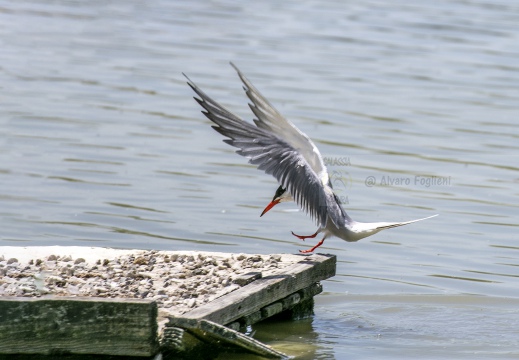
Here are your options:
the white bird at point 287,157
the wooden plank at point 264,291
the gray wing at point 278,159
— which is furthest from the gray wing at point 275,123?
the wooden plank at point 264,291

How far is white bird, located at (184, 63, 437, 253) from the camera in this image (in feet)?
23.8

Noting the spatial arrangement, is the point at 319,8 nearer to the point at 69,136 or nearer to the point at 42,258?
the point at 69,136

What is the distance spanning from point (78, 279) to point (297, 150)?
5.31 feet

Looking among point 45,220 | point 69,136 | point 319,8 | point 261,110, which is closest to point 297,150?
point 261,110

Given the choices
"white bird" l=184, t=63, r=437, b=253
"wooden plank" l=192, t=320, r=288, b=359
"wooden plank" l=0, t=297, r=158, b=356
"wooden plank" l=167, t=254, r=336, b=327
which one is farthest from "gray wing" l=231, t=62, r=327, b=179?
"wooden plank" l=0, t=297, r=158, b=356

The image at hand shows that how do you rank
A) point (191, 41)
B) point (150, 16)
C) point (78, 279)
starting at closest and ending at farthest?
point (78, 279), point (191, 41), point (150, 16)

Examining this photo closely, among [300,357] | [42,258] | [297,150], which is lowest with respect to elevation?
[300,357]

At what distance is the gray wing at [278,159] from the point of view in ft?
23.8

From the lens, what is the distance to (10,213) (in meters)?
10.7

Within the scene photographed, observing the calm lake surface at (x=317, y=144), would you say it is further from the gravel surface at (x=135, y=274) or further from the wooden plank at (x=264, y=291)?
the gravel surface at (x=135, y=274)

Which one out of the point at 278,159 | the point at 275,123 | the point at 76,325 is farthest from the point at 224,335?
the point at 275,123

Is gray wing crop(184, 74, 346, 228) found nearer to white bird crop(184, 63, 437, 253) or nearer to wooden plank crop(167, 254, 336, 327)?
white bird crop(184, 63, 437, 253)

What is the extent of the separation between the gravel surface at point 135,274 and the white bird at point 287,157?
1.48 ft

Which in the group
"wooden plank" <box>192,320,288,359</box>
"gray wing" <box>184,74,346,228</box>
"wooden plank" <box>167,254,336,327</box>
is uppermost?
"gray wing" <box>184,74,346,228</box>
